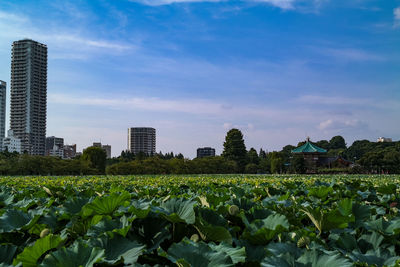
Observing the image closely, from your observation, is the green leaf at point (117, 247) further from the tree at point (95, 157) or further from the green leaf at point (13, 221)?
the tree at point (95, 157)

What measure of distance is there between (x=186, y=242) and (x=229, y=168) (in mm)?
59987

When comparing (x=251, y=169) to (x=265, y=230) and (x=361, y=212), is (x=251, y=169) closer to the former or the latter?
(x=361, y=212)

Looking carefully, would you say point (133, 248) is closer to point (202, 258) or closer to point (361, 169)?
point (202, 258)

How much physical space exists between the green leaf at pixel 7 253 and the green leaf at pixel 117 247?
0.34 metres

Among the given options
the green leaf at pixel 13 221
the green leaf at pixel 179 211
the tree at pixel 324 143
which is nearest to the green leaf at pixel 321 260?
the green leaf at pixel 179 211

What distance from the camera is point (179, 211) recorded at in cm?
161

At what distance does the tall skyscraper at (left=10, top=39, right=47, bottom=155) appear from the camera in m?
108

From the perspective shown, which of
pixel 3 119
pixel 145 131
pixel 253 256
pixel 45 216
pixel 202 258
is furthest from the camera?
pixel 145 131

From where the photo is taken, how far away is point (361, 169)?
5275cm

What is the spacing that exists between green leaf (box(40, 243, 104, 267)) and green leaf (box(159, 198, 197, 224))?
1.38 feet

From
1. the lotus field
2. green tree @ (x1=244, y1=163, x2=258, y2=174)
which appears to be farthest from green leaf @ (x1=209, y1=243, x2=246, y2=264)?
green tree @ (x1=244, y1=163, x2=258, y2=174)

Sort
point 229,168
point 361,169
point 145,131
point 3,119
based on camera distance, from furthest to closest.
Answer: point 145,131 → point 3,119 → point 229,168 → point 361,169

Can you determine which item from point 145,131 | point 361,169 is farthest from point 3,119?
point 361,169

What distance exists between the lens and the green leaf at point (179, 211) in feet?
4.98
